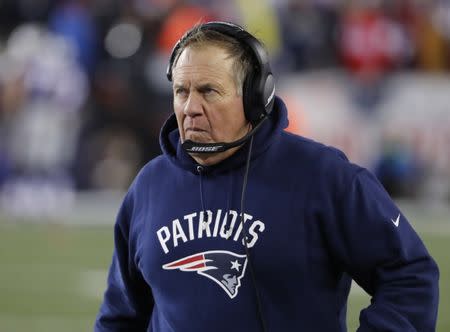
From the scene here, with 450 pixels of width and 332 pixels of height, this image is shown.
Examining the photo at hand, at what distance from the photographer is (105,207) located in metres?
12.2

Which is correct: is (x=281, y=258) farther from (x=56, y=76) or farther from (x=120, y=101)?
(x=120, y=101)

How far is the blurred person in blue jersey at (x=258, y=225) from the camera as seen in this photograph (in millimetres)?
2527

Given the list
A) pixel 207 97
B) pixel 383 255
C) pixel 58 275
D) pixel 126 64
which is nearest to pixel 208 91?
pixel 207 97

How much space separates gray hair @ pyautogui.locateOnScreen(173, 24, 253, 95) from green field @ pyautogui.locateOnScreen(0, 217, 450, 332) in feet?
13.0

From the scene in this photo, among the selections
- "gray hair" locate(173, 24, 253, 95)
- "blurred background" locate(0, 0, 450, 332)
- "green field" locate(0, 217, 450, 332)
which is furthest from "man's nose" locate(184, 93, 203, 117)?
"blurred background" locate(0, 0, 450, 332)

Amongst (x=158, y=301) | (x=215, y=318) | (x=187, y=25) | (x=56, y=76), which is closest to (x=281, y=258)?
(x=215, y=318)

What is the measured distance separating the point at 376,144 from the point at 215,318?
948cm

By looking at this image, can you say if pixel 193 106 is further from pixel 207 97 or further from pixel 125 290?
pixel 125 290

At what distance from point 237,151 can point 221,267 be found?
0.99 feet

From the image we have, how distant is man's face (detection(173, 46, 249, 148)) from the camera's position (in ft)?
8.61

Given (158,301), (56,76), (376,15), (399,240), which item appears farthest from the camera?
(376,15)

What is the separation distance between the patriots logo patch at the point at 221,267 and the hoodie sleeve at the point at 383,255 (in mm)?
239

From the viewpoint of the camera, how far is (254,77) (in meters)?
2.67

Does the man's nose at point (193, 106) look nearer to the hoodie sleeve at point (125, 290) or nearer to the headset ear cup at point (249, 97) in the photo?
the headset ear cup at point (249, 97)
